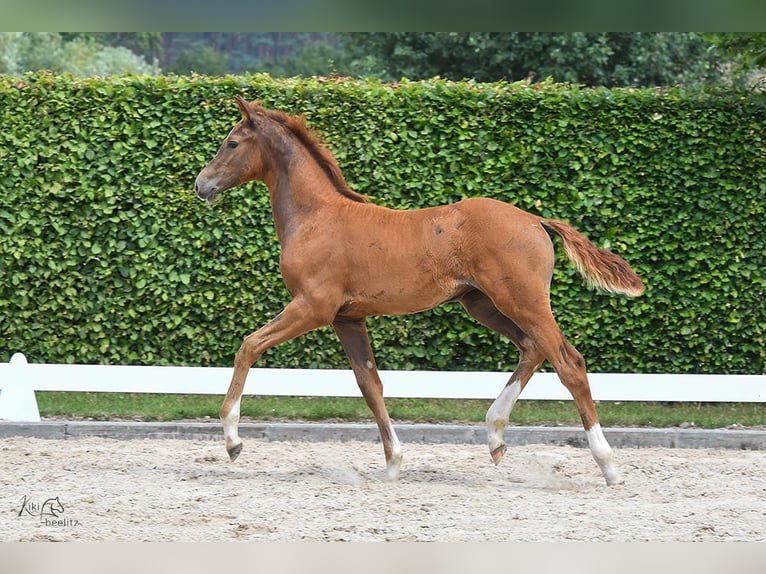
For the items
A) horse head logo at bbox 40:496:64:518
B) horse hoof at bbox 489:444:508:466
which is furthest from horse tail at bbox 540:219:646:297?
horse head logo at bbox 40:496:64:518

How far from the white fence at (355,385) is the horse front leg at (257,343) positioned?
226cm

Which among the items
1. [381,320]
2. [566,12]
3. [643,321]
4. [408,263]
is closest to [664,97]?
[643,321]

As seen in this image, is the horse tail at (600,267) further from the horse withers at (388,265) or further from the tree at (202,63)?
the tree at (202,63)

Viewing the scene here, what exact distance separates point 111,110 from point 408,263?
4.20 metres

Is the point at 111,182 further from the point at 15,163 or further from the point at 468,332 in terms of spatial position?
the point at 468,332

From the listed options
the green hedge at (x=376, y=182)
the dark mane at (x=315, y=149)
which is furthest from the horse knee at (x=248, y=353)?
the green hedge at (x=376, y=182)

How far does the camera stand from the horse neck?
19.9ft

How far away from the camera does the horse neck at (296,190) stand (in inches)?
238

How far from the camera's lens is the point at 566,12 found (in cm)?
268

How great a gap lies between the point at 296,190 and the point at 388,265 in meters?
0.78

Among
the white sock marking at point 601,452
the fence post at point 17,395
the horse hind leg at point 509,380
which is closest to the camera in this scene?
the white sock marking at point 601,452

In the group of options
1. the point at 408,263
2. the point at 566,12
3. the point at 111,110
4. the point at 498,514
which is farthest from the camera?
the point at 111,110

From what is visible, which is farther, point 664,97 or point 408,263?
point 664,97

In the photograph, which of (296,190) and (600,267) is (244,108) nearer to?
(296,190)
